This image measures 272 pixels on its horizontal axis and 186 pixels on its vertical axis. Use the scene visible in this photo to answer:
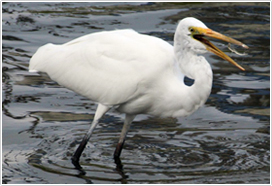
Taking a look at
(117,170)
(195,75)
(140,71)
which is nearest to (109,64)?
(140,71)

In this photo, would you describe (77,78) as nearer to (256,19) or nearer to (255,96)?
(255,96)

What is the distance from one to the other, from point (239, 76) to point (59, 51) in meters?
3.71

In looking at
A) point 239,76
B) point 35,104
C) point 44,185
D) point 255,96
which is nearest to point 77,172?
point 44,185

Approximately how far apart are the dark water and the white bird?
37 centimetres

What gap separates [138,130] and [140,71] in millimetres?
1469

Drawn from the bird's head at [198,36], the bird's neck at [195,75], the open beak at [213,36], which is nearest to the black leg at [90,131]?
the bird's neck at [195,75]

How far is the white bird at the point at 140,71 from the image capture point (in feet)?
15.9

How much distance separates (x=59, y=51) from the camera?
5641mm

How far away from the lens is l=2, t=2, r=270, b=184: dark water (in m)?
5.14

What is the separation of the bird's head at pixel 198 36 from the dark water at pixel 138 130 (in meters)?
1.16

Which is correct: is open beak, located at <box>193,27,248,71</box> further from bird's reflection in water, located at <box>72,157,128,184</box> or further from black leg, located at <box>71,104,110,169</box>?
bird's reflection in water, located at <box>72,157,128,184</box>

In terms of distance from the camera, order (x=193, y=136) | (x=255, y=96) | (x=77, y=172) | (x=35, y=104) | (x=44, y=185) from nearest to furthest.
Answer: (x=44, y=185), (x=77, y=172), (x=193, y=136), (x=35, y=104), (x=255, y=96)


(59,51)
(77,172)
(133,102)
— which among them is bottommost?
(77,172)

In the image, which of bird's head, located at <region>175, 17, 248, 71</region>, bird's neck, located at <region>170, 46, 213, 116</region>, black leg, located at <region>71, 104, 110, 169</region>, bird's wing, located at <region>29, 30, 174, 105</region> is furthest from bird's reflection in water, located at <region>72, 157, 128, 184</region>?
bird's head, located at <region>175, 17, 248, 71</region>
